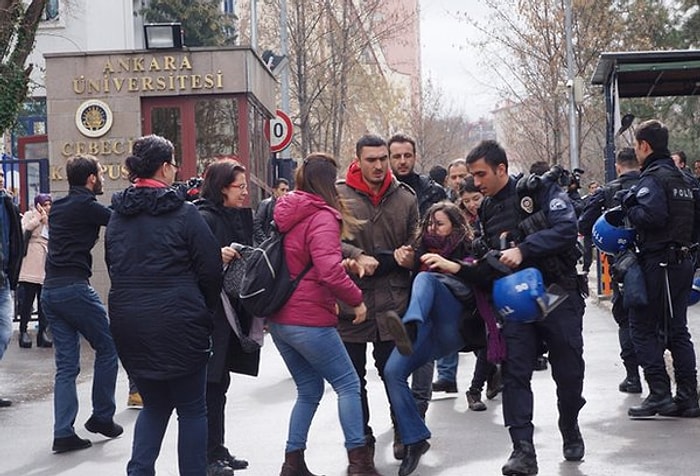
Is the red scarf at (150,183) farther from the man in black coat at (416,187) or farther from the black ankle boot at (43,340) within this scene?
the black ankle boot at (43,340)

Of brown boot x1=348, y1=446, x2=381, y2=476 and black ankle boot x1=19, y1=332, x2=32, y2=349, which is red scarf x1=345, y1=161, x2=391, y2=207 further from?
black ankle boot x1=19, y1=332, x2=32, y2=349

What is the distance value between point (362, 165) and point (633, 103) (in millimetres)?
28054

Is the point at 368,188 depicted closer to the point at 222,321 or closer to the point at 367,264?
the point at 367,264

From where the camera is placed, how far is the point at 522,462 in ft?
25.0

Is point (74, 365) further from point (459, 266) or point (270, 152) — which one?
point (270, 152)

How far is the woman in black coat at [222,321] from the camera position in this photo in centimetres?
798

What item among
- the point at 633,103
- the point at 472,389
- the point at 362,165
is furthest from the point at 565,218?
the point at 633,103

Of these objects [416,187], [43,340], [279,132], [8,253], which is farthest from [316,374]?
[279,132]

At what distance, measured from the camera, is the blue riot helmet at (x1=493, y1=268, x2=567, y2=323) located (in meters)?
7.47

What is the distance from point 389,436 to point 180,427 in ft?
8.93

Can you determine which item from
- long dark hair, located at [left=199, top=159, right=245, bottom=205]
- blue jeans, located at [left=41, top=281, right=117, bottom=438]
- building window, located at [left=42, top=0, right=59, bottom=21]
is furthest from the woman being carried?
building window, located at [left=42, top=0, right=59, bottom=21]

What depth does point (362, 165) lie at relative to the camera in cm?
834

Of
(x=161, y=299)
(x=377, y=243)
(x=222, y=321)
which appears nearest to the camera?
(x=161, y=299)

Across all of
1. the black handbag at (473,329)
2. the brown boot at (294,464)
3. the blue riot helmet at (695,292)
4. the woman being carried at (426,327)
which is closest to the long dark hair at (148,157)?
the woman being carried at (426,327)
